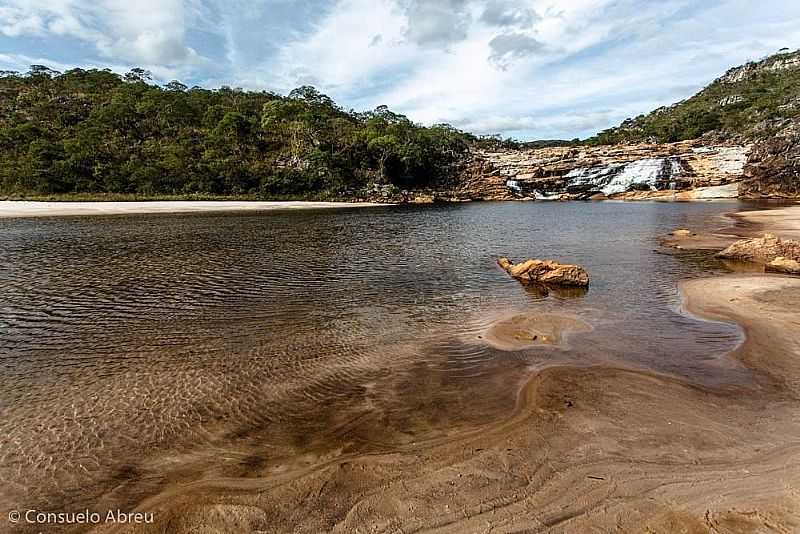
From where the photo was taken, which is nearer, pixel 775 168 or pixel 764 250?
pixel 764 250

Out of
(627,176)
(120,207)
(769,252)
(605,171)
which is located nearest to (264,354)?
(769,252)

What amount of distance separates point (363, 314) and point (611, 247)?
822 inches

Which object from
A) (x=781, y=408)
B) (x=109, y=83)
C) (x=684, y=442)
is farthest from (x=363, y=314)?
(x=109, y=83)

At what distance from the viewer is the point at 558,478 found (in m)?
5.67

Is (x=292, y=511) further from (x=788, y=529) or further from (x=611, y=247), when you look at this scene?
(x=611, y=247)

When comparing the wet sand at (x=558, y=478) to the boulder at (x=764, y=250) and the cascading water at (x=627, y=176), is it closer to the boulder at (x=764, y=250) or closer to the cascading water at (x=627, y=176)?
the boulder at (x=764, y=250)

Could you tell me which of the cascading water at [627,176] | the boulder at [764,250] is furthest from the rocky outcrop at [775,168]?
the boulder at [764,250]

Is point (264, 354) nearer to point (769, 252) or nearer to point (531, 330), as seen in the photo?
point (531, 330)

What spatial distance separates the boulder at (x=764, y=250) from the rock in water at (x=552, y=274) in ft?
34.2

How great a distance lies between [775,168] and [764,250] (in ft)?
222

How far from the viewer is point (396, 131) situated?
97125mm

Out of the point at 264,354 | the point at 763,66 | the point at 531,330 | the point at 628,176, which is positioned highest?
the point at 763,66

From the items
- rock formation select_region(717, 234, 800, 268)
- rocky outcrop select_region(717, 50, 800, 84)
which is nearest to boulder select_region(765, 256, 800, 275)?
rock formation select_region(717, 234, 800, 268)

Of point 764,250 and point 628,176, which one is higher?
point 628,176
